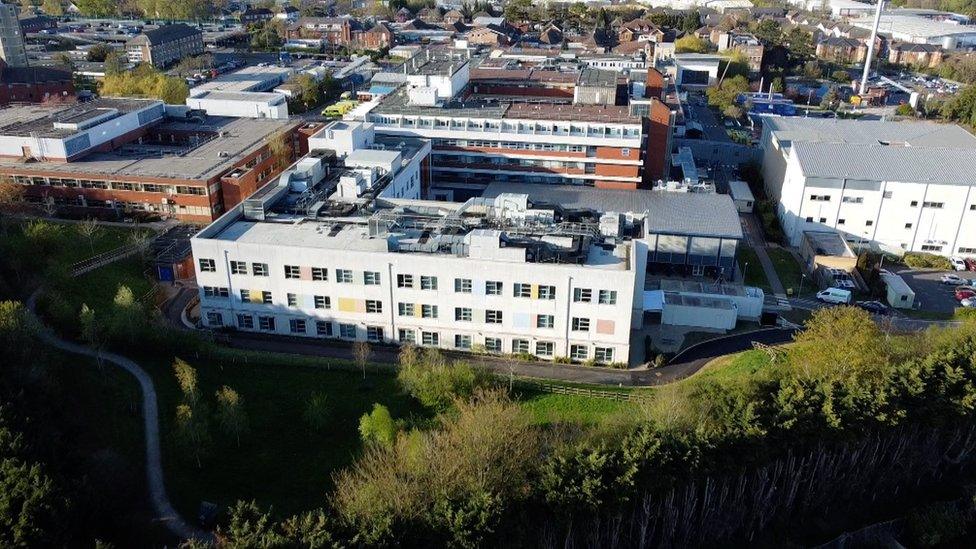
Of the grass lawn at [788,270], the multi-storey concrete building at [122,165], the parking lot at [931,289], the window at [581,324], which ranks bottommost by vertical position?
the parking lot at [931,289]

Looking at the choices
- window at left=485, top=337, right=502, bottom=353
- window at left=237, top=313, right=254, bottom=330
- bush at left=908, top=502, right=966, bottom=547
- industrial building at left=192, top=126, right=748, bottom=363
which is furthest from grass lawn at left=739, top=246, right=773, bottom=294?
window at left=237, top=313, right=254, bottom=330

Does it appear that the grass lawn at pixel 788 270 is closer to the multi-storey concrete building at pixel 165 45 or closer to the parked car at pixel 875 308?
the parked car at pixel 875 308

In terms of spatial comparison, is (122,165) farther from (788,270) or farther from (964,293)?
(964,293)

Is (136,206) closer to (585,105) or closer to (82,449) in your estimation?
(82,449)

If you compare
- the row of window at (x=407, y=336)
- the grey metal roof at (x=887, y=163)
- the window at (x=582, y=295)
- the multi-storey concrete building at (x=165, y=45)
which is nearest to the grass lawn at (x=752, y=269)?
the grey metal roof at (x=887, y=163)

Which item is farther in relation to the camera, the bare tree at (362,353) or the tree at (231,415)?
the bare tree at (362,353)

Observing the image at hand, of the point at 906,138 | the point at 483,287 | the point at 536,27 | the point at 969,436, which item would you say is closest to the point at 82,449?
the point at 483,287

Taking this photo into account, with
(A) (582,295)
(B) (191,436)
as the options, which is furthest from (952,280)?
(B) (191,436)
